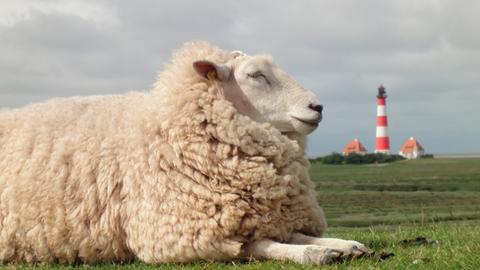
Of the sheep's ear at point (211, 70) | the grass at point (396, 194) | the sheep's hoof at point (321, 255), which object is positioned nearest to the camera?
the sheep's hoof at point (321, 255)

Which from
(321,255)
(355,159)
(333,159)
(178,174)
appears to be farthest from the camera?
(355,159)

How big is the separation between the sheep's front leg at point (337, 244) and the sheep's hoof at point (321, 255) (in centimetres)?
6

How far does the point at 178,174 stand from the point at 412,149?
9402cm

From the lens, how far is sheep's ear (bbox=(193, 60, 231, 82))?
723cm

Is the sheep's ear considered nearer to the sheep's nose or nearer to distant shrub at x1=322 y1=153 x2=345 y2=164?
the sheep's nose

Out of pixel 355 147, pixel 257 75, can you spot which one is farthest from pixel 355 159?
pixel 257 75

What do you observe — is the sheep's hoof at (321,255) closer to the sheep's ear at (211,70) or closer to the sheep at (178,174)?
the sheep at (178,174)

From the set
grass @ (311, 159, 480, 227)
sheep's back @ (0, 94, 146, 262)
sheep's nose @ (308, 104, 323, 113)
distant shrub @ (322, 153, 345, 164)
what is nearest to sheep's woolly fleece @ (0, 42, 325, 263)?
sheep's back @ (0, 94, 146, 262)

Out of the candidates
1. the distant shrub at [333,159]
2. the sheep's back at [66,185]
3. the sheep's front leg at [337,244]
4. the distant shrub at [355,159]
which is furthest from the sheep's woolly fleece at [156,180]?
the distant shrub at [355,159]

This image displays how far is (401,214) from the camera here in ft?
87.3

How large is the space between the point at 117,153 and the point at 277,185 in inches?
69.4

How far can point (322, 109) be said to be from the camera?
278 inches

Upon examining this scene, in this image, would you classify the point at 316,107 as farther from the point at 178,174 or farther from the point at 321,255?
the point at 321,255

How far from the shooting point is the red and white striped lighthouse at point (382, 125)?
246 feet
